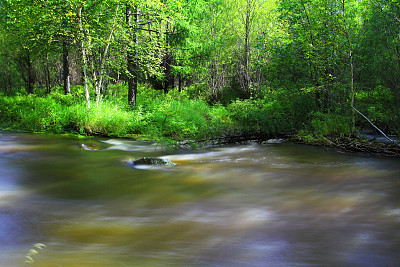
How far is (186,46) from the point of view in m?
19.3

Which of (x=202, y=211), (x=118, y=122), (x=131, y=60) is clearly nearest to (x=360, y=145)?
(x=202, y=211)

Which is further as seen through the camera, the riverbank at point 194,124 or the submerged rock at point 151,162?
the riverbank at point 194,124

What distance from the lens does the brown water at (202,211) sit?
128 inches

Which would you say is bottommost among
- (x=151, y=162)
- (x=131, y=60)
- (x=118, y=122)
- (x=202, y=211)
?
(x=202, y=211)

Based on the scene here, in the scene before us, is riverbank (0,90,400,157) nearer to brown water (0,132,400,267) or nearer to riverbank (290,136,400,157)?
riverbank (290,136,400,157)

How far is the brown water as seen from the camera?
128 inches

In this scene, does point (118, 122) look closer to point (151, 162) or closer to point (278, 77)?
point (151, 162)

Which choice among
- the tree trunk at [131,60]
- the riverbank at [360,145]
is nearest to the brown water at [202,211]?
the riverbank at [360,145]

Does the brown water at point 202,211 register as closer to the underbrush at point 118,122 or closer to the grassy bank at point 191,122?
the grassy bank at point 191,122

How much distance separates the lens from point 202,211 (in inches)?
183

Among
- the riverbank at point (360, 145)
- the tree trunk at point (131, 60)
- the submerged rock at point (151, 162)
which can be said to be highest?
the tree trunk at point (131, 60)

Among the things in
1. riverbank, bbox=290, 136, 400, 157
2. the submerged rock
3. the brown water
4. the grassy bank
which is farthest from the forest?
the brown water

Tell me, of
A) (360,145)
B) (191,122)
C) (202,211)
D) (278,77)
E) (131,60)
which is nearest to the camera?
(202,211)

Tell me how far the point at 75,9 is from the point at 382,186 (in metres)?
12.5
